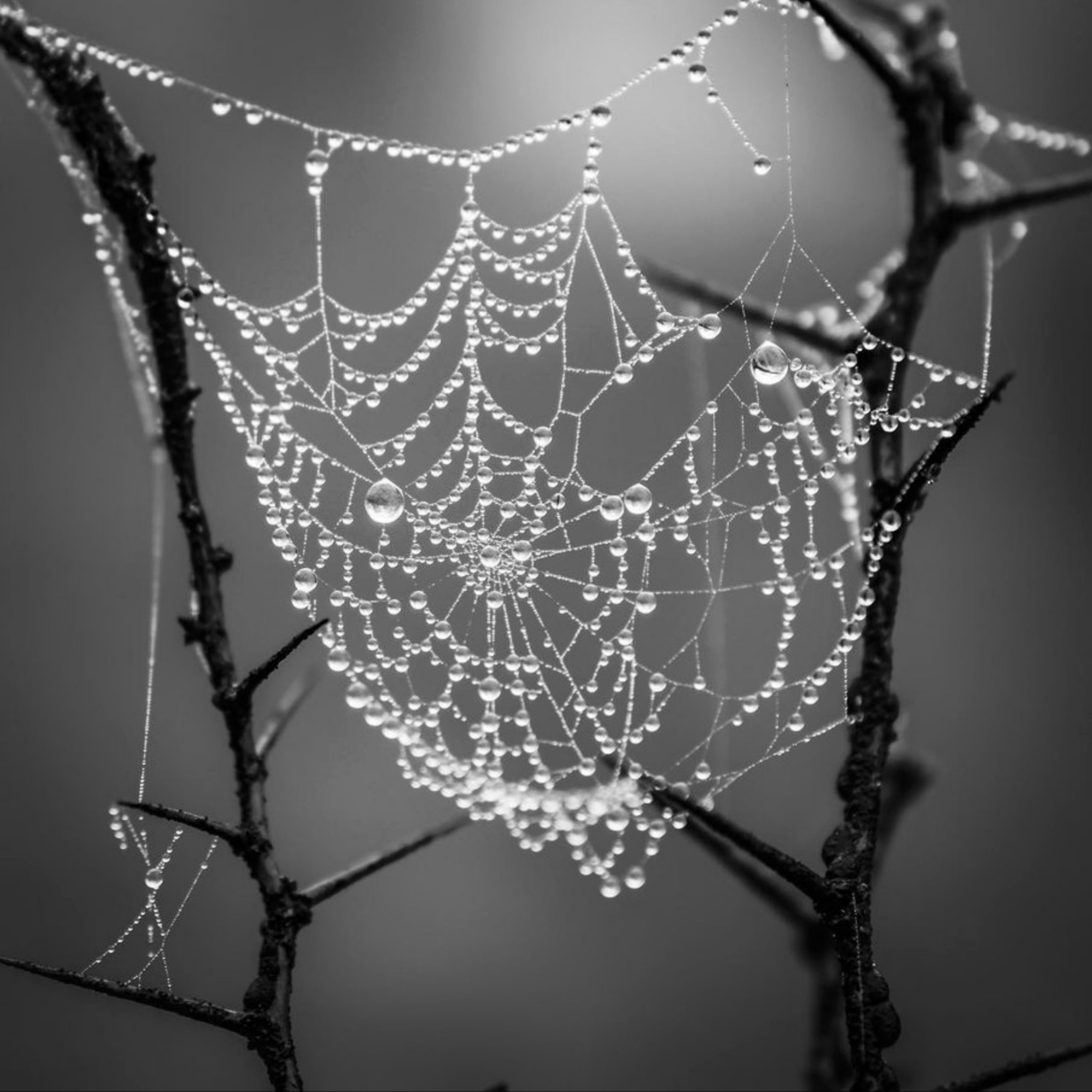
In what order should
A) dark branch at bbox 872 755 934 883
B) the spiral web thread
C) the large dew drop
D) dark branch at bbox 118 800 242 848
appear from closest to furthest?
dark branch at bbox 118 800 242 848
dark branch at bbox 872 755 934 883
the large dew drop
the spiral web thread

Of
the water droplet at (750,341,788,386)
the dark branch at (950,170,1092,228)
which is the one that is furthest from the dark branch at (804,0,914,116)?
the water droplet at (750,341,788,386)

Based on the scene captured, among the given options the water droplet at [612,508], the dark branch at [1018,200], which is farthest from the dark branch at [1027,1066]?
the water droplet at [612,508]

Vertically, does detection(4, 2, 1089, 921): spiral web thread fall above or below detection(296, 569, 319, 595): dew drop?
above

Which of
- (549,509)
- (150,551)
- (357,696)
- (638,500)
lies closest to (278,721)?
(357,696)

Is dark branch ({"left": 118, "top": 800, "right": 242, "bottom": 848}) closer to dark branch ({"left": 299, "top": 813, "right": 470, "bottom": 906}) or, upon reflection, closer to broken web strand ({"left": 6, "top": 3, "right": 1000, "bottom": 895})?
dark branch ({"left": 299, "top": 813, "right": 470, "bottom": 906})

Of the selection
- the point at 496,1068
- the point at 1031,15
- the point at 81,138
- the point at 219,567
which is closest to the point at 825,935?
the point at 219,567

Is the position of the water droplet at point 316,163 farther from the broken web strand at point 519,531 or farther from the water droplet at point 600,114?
the water droplet at point 600,114

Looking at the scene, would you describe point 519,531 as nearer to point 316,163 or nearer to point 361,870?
point 316,163
